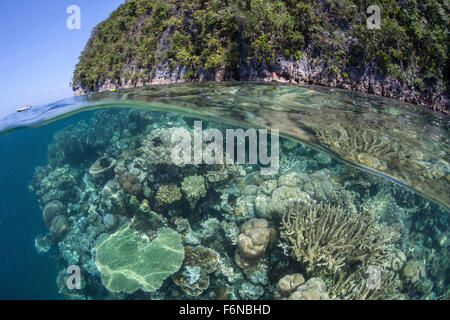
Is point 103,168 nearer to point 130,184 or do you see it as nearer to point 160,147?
point 130,184

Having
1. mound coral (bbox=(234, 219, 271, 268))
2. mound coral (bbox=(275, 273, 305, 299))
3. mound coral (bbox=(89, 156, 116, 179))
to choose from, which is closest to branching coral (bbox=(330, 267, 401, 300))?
mound coral (bbox=(275, 273, 305, 299))

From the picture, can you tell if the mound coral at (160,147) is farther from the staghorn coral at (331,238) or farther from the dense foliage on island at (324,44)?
the staghorn coral at (331,238)

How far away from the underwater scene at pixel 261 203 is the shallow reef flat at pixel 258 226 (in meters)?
0.04

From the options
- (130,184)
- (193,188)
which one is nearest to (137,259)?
(130,184)

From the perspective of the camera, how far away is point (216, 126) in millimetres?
8695

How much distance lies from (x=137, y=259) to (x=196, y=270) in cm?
167

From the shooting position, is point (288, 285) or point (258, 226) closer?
point (288, 285)

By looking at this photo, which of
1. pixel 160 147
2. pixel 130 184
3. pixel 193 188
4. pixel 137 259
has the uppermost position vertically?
pixel 160 147

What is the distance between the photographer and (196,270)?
5414 mm

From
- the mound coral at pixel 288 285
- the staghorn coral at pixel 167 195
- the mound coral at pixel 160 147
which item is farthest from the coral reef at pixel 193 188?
the mound coral at pixel 288 285

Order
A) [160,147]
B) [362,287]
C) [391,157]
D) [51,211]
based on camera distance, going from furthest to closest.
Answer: [51,211] → [160,147] → [391,157] → [362,287]

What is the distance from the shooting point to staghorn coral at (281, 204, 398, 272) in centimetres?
471

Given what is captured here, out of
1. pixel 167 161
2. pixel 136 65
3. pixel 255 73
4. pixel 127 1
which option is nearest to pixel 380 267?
pixel 167 161

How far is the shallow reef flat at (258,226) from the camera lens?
16.5 feet
